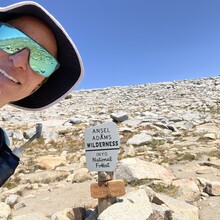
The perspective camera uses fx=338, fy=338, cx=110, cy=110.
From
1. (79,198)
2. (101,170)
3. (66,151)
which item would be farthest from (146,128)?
(101,170)

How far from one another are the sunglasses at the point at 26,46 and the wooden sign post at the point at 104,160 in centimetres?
328

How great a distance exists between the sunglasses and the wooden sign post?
10.7 ft

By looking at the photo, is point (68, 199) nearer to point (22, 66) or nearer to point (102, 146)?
point (102, 146)

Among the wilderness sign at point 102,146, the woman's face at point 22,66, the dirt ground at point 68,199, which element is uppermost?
the wilderness sign at point 102,146

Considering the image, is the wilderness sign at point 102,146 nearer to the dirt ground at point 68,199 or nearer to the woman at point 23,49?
the dirt ground at point 68,199

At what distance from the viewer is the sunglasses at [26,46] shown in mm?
1314

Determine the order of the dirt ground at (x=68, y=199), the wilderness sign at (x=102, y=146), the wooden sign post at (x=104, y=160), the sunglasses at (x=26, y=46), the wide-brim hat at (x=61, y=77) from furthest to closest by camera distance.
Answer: the dirt ground at (x=68, y=199), the wilderness sign at (x=102, y=146), the wooden sign post at (x=104, y=160), the wide-brim hat at (x=61, y=77), the sunglasses at (x=26, y=46)

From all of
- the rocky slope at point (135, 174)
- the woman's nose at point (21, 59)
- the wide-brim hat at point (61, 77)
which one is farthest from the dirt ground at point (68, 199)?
the woman's nose at point (21, 59)

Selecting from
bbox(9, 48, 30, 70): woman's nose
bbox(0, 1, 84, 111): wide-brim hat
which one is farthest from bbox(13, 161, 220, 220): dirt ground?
bbox(9, 48, 30, 70): woman's nose

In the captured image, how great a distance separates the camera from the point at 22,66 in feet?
A: 4.42

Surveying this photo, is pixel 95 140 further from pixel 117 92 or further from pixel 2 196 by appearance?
pixel 117 92

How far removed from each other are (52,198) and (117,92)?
79.7 ft

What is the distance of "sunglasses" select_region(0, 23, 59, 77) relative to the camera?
51.7 inches

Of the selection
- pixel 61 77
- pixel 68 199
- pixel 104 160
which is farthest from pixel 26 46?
pixel 68 199
